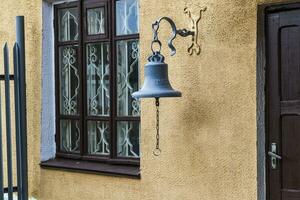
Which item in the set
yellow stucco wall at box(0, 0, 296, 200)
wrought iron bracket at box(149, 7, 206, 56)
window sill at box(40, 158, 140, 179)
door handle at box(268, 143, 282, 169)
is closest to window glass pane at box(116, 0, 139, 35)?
yellow stucco wall at box(0, 0, 296, 200)

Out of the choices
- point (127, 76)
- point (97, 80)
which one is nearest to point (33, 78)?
point (97, 80)

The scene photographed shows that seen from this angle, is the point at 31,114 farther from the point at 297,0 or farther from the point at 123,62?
the point at 297,0

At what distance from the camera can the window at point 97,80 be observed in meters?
5.95

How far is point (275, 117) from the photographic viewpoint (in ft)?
15.8

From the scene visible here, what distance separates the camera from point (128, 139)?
19.6ft

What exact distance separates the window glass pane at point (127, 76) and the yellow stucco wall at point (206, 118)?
0.78 feet

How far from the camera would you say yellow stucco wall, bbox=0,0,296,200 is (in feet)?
16.2

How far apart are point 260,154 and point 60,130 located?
2681mm

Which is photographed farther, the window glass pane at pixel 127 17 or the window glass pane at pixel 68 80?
the window glass pane at pixel 68 80

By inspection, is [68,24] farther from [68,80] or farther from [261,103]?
[261,103]

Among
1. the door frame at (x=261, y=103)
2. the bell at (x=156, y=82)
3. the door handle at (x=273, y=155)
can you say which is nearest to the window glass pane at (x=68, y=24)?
the bell at (x=156, y=82)

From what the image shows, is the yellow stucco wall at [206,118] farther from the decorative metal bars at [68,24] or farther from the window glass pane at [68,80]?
the decorative metal bars at [68,24]

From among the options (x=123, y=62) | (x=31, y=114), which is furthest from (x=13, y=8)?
(x=123, y=62)

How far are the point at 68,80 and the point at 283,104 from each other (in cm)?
275
